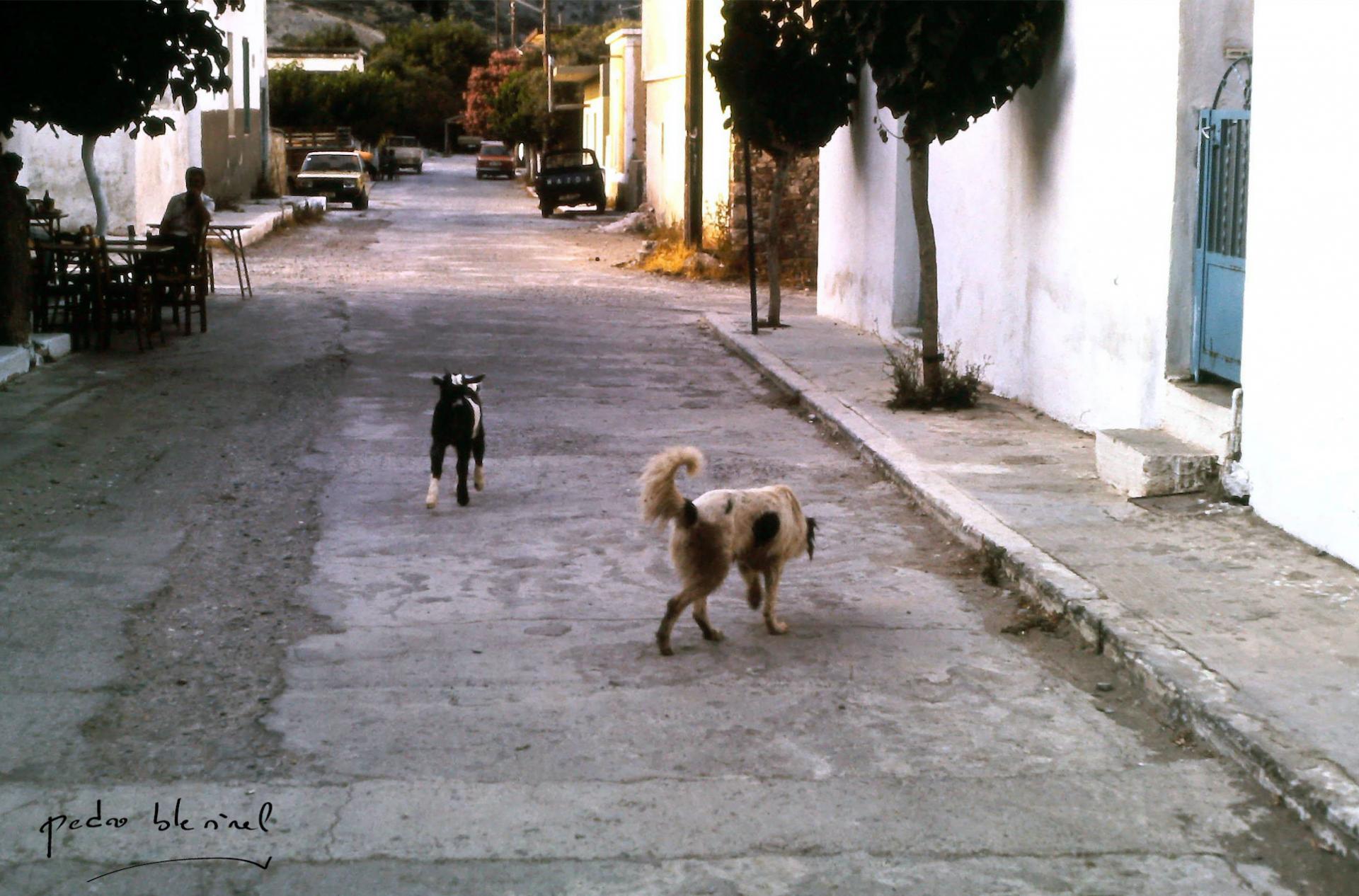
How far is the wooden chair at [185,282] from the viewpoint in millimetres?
14664

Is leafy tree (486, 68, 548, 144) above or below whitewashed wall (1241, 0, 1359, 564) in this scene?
above

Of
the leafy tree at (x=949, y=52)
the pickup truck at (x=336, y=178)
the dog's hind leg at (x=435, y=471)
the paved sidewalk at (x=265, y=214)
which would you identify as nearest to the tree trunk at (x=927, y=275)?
the leafy tree at (x=949, y=52)

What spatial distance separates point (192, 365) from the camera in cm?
1351

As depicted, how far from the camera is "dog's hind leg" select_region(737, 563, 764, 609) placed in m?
6.15

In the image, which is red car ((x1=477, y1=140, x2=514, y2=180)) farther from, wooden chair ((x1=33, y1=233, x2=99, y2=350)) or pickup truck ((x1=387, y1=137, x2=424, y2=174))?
wooden chair ((x1=33, y1=233, x2=99, y2=350))

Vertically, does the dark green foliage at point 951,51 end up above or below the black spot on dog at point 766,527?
above

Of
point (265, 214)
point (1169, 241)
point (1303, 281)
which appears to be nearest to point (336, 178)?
point (265, 214)

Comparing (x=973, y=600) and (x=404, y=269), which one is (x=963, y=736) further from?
(x=404, y=269)

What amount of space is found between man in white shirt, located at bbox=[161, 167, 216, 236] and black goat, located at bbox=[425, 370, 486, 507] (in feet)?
27.3

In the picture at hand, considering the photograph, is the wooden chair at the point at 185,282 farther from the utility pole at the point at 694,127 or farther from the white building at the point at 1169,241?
the utility pole at the point at 694,127

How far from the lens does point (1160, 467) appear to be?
808 cm

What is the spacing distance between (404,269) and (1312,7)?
18.7m
